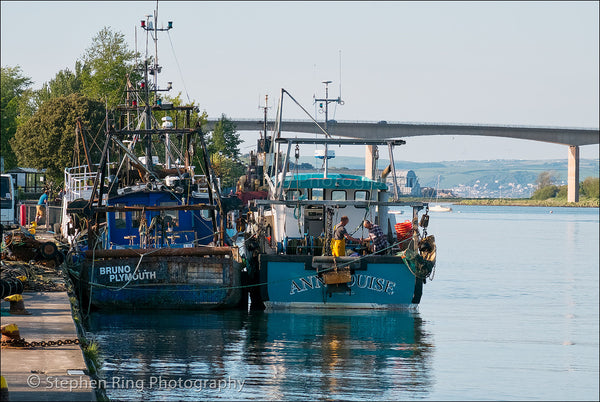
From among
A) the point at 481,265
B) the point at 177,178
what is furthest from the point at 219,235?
the point at 481,265

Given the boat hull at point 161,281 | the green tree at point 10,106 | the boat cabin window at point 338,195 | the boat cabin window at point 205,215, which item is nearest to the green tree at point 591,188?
the green tree at point 10,106

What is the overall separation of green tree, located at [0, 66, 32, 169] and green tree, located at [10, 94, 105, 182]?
7.01 m

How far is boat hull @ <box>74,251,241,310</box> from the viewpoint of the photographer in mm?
24219

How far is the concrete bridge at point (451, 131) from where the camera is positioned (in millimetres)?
133250

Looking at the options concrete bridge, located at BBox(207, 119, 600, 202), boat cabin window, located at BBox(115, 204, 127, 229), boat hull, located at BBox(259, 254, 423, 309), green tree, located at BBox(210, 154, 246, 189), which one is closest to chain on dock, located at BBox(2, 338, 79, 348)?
boat hull, located at BBox(259, 254, 423, 309)

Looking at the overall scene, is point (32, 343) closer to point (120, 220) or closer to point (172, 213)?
point (120, 220)

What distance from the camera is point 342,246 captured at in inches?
976

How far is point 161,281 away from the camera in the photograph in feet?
79.9

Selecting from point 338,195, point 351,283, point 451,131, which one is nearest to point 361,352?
point 351,283

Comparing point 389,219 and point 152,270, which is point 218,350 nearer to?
point 152,270

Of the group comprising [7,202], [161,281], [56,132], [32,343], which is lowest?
[32,343]

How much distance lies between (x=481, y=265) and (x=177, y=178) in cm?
2531

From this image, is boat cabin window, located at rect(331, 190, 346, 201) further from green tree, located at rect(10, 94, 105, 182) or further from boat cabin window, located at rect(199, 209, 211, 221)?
green tree, located at rect(10, 94, 105, 182)

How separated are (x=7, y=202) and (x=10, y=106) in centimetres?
4844
